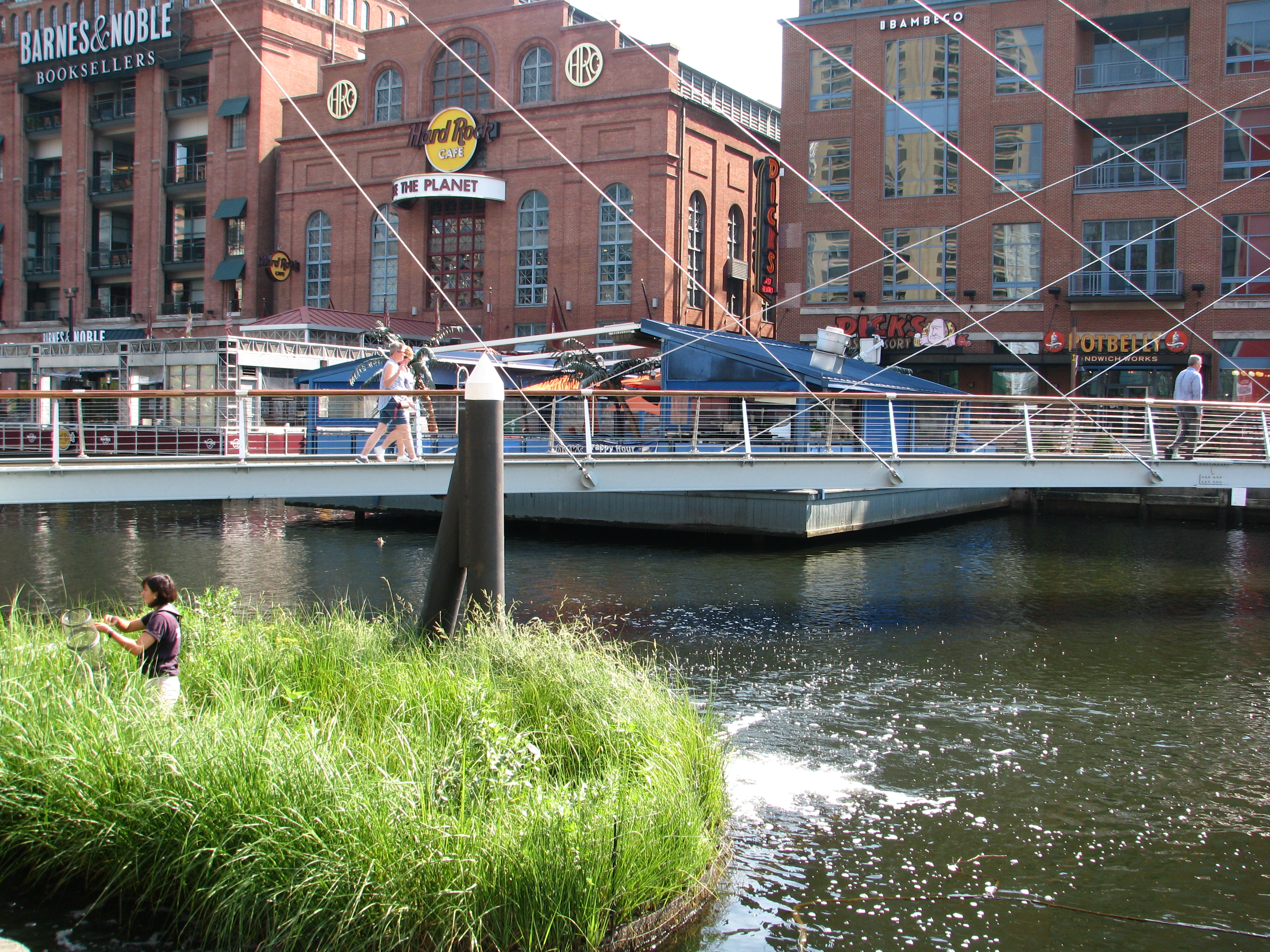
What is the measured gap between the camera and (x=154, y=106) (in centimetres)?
5894

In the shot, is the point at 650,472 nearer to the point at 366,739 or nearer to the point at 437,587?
the point at 437,587

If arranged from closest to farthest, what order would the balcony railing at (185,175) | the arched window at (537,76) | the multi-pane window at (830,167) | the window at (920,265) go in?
1. the window at (920,265)
2. the multi-pane window at (830,167)
3. the arched window at (537,76)
4. the balcony railing at (185,175)

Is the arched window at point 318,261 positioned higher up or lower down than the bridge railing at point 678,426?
higher up

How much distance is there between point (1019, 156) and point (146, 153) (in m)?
44.7

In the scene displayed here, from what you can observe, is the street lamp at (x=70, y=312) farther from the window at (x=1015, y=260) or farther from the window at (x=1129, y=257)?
the window at (x=1129, y=257)

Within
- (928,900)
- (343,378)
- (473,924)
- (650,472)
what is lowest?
(928,900)

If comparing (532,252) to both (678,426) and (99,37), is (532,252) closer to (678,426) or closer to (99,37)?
(678,426)

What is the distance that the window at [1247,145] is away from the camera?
3741cm

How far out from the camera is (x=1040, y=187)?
132 ft

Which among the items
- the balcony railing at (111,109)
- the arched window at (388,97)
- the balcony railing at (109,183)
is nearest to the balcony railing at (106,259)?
the balcony railing at (109,183)

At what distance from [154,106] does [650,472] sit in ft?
175

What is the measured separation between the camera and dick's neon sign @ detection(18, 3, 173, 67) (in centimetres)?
5791

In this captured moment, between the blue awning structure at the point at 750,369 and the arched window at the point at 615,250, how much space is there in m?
17.3

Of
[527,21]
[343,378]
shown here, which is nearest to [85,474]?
[343,378]
